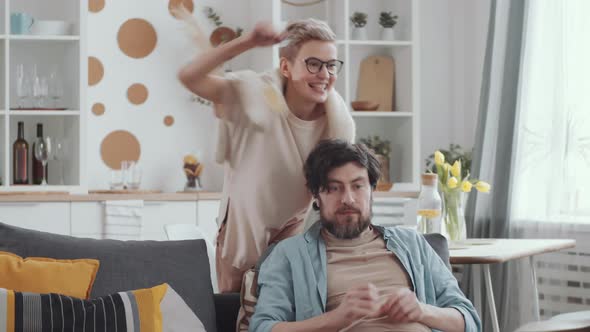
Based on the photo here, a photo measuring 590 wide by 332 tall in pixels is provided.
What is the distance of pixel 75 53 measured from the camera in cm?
497

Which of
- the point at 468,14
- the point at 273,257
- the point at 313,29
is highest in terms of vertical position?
the point at 468,14

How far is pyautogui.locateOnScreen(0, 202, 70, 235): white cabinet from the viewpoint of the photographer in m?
4.57

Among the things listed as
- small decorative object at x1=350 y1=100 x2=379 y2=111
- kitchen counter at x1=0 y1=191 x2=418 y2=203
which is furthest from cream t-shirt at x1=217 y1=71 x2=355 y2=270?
small decorative object at x1=350 y1=100 x2=379 y2=111

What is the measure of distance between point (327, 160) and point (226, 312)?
1.80 feet

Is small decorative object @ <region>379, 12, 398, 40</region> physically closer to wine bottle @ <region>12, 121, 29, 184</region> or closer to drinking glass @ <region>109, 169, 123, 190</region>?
drinking glass @ <region>109, 169, 123, 190</region>

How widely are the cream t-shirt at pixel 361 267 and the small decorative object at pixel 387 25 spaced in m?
2.89

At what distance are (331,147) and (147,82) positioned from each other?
299 centimetres

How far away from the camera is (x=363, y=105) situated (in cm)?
533

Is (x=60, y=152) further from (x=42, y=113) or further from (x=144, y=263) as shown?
(x=144, y=263)

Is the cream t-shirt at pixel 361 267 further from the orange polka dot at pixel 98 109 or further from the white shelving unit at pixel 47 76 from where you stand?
the orange polka dot at pixel 98 109

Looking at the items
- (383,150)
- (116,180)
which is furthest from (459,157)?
(116,180)

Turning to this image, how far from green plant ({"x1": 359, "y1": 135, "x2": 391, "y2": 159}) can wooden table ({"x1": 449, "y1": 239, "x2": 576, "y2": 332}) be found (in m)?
1.63

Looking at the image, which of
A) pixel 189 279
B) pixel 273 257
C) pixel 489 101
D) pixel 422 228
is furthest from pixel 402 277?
pixel 489 101

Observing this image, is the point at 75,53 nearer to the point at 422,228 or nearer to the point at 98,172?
the point at 98,172
